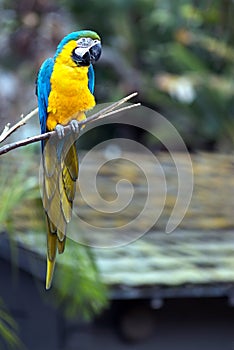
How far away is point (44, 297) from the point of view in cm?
541

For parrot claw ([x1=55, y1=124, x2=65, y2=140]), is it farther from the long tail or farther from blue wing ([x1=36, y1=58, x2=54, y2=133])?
blue wing ([x1=36, y1=58, x2=54, y2=133])

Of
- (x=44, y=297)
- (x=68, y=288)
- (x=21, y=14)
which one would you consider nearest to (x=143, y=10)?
(x=21, y=14)

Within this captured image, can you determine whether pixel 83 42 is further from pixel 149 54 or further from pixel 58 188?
pixel 149 54

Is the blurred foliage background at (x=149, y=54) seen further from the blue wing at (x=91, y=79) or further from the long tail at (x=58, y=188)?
the long tail at (x=58, y=188)

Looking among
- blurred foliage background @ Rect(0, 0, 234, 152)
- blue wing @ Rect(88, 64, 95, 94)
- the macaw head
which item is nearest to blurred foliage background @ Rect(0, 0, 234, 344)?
blurred foliage background @ Rect(0, 0, 234, 152)

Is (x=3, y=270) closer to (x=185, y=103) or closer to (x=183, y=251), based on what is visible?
(x=183, y=251)

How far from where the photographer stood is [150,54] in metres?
13.9

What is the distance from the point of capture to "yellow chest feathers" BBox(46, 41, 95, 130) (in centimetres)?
159

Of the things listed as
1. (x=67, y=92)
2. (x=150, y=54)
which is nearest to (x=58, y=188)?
(x=67, y=92)

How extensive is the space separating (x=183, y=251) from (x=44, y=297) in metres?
→ 0.97

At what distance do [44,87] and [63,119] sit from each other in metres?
0.10

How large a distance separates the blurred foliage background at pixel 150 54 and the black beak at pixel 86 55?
390 inches

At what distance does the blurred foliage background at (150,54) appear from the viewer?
1233cm

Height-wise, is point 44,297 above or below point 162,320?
above
